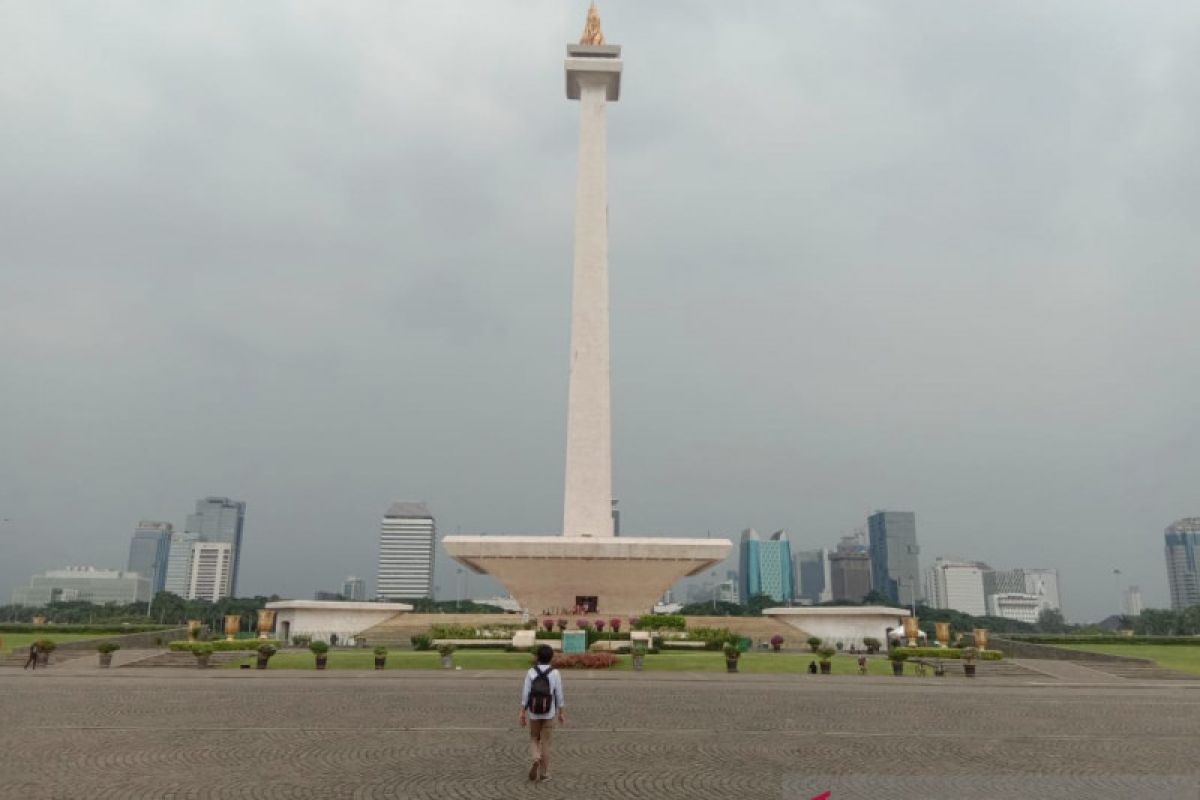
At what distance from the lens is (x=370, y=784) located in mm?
8031

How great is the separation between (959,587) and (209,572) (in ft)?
542

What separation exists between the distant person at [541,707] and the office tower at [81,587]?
17579 centimetres

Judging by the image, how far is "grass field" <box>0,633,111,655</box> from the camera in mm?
29747

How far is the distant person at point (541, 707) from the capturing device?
8.13 m

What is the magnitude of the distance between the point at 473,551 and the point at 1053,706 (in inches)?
1024

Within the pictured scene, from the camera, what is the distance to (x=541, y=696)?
8109mm

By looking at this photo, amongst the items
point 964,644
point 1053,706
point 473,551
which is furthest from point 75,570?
point 1053,706

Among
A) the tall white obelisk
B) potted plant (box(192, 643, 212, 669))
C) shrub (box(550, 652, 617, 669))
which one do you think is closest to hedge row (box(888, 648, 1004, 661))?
shrub (box(550, 652, 617, 669))

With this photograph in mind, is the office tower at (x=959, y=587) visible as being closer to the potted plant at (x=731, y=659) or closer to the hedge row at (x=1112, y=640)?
the hedge row at (x=1112, y=640)

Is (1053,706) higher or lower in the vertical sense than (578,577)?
lower

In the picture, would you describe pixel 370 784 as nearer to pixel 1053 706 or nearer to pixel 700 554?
pixel 1053 706

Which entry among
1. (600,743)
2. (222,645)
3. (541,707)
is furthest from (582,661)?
(541,707)

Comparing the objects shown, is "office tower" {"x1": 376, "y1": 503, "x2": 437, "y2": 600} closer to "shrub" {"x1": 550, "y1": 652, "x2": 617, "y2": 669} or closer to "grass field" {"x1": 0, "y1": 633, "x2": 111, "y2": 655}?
"grass field" {"x1": 0, "y1": 633, "x2": 111, "y2": 655}

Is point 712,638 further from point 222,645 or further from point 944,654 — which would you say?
point 222,645
